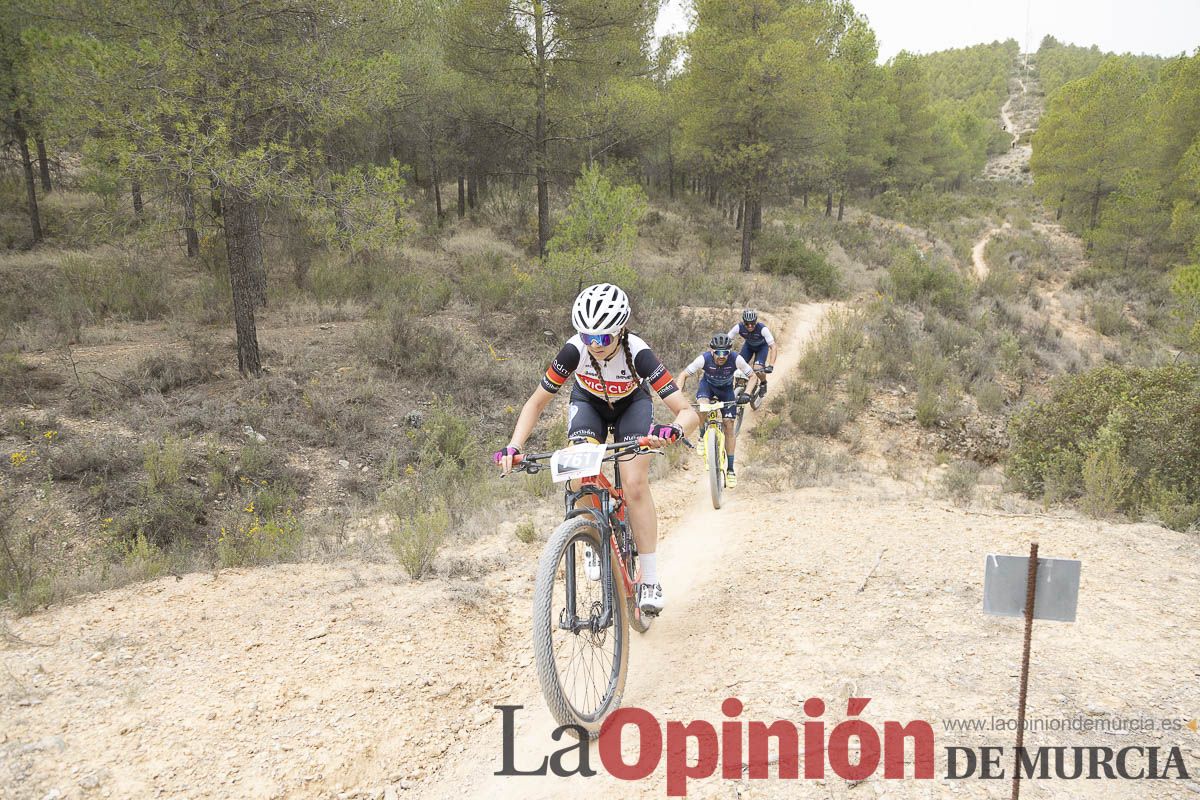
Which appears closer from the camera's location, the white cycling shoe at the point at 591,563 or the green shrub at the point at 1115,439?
the white cycling shoe at the point at 591,563

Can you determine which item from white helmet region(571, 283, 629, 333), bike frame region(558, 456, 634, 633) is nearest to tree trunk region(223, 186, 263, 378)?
white helmet region(571, 283, 629, 333)

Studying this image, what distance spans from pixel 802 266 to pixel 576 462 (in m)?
21.6

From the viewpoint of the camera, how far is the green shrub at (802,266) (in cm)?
2178

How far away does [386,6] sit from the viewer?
10.5 m

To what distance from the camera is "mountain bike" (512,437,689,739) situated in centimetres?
310

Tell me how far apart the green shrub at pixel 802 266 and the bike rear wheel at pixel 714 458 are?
618 inches

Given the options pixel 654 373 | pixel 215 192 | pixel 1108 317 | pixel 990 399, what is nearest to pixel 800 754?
pixel 654 373

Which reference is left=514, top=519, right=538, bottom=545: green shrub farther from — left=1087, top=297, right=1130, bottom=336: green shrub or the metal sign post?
left=1087, top=297, right=1130, bottom=336: green shrub

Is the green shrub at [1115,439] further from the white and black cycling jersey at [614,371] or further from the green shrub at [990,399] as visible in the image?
the white and black cycling jersey at [614,371]

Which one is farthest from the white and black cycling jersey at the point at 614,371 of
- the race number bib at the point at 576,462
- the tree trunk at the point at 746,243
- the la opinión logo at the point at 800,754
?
the tree trunk at the point at 746,243

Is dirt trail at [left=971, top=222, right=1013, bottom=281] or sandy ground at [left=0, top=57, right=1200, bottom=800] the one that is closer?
sandy ground at [left=0, top=57, right=1200, bottom=800]

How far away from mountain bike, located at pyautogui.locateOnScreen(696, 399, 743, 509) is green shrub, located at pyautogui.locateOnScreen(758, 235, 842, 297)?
1552cm

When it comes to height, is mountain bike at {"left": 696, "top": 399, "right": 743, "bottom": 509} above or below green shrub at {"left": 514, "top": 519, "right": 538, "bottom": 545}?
above

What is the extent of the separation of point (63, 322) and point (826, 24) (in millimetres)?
22962
